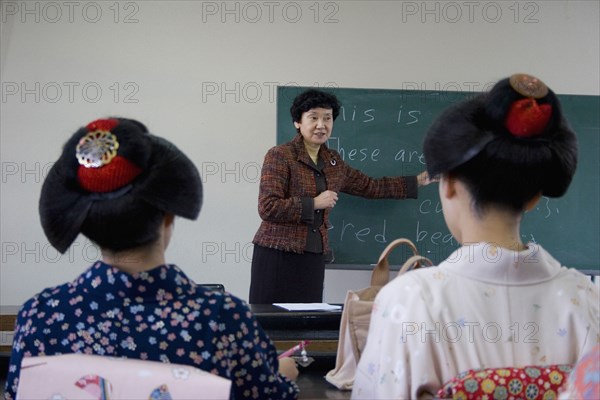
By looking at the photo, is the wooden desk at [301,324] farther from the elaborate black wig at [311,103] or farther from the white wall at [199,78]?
the white wall at [199,78]

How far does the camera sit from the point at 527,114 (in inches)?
51.7

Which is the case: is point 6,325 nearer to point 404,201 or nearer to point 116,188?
point 116,188

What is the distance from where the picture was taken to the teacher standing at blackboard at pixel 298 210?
3.48 metres

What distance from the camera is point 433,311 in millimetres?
1299

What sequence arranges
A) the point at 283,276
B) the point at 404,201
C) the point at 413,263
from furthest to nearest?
the point at 404,201
the point at 283,276
the point at 413,263

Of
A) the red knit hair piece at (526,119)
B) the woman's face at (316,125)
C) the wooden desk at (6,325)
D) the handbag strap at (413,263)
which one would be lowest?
the wooden desk at (6,325)

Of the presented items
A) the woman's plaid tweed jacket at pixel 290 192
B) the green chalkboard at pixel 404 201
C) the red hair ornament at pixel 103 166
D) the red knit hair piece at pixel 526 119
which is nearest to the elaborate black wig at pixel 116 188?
the red hair ornament at pixel 103 166

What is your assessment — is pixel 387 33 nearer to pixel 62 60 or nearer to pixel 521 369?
pixel 62 60

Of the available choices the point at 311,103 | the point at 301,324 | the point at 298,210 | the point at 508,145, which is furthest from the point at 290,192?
the point at 508,145

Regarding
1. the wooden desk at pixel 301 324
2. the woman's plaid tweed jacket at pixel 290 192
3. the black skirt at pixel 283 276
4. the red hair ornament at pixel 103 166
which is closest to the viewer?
the red hair ornament at pixel 103 166

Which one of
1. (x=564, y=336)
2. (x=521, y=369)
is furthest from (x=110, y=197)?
(x=564, y=336)

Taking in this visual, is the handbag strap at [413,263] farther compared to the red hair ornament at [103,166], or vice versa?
the handbag strap at [413,263]

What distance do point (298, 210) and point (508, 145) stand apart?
7.14 ft

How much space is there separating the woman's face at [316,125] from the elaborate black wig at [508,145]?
7.35 feet
